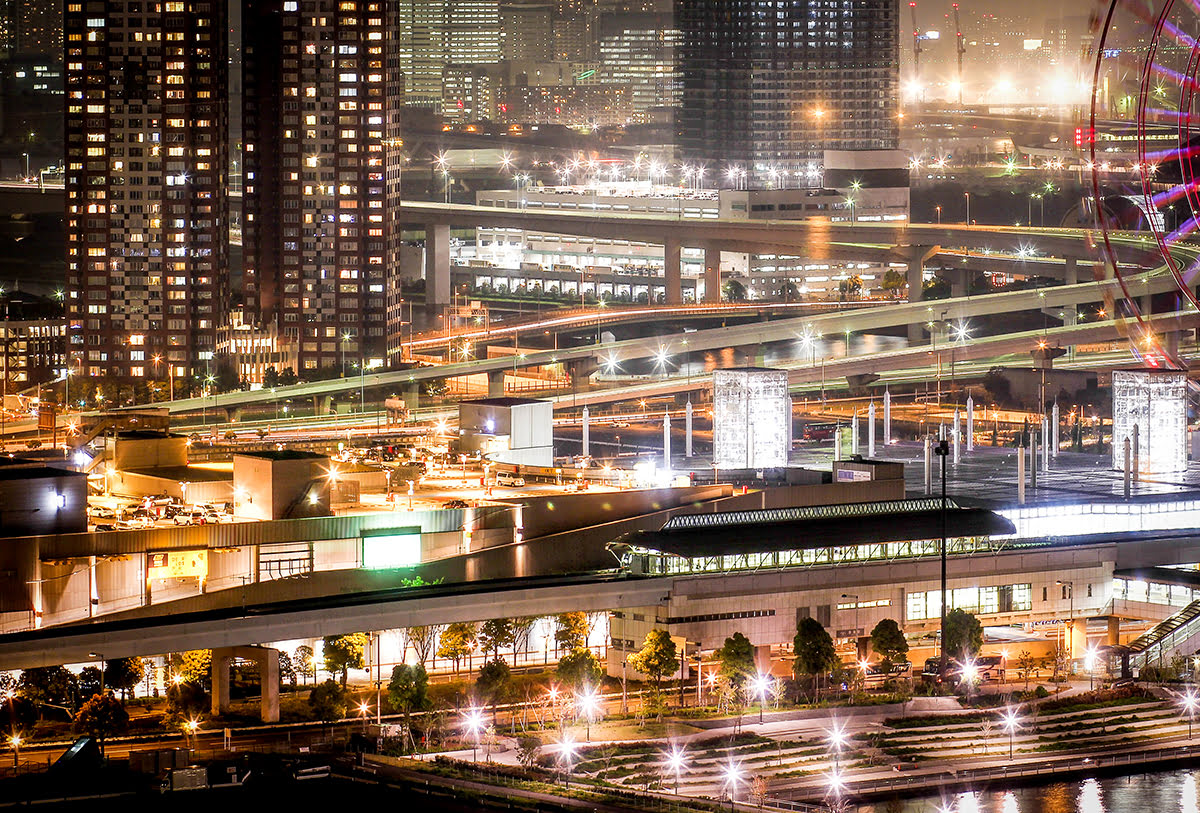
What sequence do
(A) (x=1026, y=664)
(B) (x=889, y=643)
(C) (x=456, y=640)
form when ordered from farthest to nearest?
(A) (x=1026, y=664)
(B) (x=889, y=643)
(C) (x=456, y=640)

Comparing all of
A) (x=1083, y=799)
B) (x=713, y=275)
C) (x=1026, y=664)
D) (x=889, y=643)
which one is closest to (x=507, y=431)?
(x=889, y=643)

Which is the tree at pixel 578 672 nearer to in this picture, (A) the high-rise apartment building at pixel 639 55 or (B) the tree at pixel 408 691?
(B) the tree at pixel 408 691

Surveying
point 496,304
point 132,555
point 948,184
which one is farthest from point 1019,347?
point 948,184

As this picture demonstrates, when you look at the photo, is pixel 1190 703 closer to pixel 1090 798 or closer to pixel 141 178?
pixel 1090 798

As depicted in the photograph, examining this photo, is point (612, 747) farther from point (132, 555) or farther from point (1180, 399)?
point (1180, 399)

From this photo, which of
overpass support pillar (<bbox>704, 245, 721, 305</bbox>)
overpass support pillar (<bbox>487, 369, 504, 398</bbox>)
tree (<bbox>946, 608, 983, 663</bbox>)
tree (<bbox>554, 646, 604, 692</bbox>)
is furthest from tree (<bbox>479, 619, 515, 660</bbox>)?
overpass support pillar (<bbox>704, 245, 721, 305</bbox>)

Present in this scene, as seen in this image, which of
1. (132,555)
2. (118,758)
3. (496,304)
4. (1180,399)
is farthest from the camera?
(496,304)

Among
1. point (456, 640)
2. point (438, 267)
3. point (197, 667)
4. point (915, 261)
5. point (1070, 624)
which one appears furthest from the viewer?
point (438, 267)
